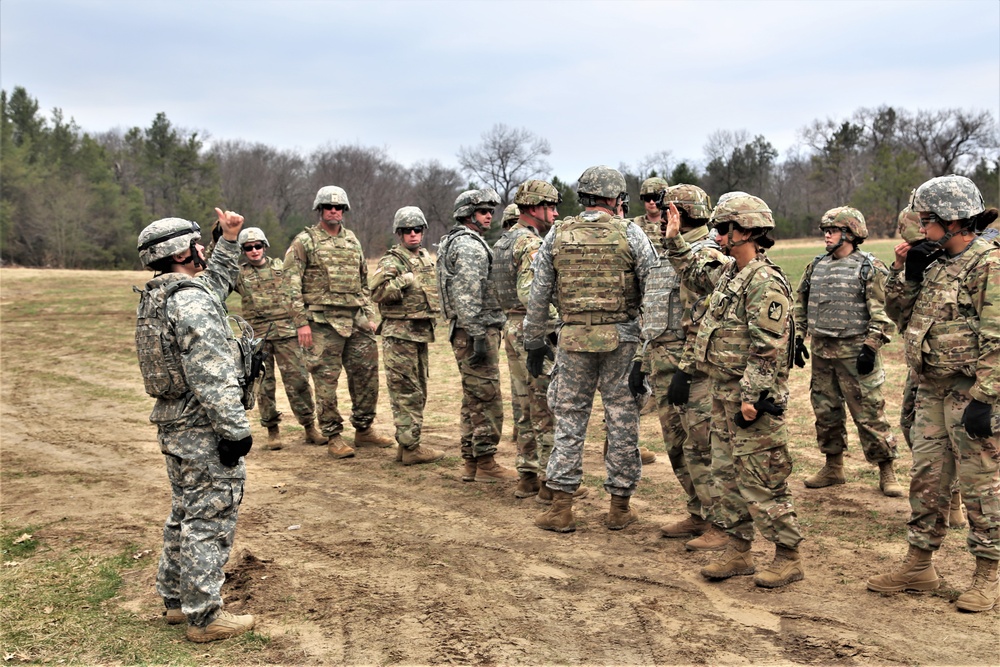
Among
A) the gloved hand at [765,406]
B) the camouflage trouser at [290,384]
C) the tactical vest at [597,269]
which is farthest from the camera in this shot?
the camouflage trouser at [290,384]

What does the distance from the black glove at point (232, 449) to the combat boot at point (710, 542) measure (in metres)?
3.31

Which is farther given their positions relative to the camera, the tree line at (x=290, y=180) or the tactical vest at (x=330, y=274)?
the tree line at (x=290, y=180)

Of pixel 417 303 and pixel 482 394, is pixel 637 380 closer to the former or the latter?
pixel 482 394

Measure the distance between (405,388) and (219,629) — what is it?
13.8 ft

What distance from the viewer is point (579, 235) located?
6484 mm

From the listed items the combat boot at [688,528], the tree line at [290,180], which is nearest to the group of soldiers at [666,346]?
the combat boot at [688,528]

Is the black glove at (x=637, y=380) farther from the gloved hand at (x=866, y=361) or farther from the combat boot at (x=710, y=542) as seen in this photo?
the gloved hand at (x=866, y=361)

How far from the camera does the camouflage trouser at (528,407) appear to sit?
7516 millimetres

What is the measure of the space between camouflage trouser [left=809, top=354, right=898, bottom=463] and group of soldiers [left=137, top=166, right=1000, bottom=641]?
0.02m

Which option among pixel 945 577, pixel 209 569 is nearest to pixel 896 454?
pixel 945 577

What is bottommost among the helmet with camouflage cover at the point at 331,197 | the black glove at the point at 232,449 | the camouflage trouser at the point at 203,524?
the camouflage trouser at the point at 203,524

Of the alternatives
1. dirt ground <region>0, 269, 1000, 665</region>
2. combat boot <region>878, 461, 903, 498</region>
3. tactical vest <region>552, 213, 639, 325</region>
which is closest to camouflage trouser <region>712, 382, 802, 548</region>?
dirt ground <region>0, 269, 1000, 665</region>

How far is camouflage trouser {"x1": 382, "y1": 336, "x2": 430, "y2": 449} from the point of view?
8906 millimetres

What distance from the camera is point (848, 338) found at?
746 cm
